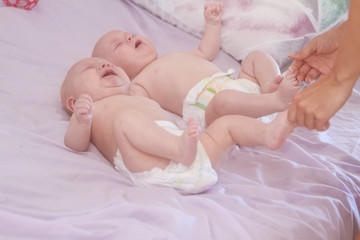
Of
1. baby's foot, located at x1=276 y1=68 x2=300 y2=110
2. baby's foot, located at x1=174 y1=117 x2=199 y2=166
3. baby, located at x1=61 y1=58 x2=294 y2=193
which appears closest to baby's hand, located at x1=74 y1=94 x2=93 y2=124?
baby, located at x1=61 y1=58 x2=294 y2=193

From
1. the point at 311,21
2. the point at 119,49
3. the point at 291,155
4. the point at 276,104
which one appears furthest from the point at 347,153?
the point at 119,49

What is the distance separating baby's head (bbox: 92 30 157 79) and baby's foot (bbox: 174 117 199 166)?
2.15 ft

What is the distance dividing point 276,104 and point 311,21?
70 centimetres

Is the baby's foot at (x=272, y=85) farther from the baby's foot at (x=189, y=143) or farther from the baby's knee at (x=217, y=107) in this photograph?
the baby's foot at (x=189, y=143)

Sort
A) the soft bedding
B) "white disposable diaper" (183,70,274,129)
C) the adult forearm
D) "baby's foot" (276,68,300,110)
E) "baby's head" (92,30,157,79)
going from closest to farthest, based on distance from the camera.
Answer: the adult forearm < the soft bedding < "baby's foot" (276,68,300,110) < "white disposable diaper" (183,70,274,129) < "baby's head" (92,30,157,79)

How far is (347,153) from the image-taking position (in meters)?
1.32

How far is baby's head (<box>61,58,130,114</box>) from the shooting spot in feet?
4.67

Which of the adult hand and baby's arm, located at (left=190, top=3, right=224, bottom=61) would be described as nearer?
the adult hand

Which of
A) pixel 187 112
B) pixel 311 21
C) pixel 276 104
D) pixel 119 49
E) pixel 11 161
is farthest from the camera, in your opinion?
pixel 311 21

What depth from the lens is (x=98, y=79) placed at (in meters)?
1.44

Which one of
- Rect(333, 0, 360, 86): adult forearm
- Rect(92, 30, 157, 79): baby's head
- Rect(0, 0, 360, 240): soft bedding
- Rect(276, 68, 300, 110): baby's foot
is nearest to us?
Rect(333, 0, 360, 86): adult forearm

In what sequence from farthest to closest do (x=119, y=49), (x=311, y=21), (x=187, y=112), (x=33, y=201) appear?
(x=311, y=21), (x=119, y=49), (x=187, y=112), (x=33, y=201)

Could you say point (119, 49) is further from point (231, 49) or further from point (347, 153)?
point (347, 153)

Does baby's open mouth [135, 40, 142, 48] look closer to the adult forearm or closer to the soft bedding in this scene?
the soft bedding
